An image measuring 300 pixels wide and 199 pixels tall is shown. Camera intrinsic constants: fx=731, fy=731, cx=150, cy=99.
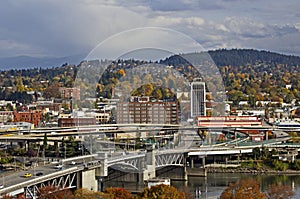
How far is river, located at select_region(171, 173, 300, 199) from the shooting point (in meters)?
11.4

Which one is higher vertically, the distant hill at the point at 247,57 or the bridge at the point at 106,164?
the distant hill at the point at 247,57

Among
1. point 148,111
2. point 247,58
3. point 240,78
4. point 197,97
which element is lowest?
point 148,111

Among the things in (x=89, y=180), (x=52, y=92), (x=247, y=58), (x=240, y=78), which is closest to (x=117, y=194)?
(x=89, y=180)

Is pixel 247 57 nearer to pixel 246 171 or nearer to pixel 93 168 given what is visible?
pixel 246 171

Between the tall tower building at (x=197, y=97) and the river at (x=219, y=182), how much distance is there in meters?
1.37

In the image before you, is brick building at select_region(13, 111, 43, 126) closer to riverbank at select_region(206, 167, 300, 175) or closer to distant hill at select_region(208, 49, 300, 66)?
riverbank at select_region(206, 167, 300, 175)

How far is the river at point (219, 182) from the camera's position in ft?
37.5

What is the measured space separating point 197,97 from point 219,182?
1.93 m

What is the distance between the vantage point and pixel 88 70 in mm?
14734

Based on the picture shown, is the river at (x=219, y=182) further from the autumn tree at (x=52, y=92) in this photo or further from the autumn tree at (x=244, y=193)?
the autumn tree at (x=52, y=92)

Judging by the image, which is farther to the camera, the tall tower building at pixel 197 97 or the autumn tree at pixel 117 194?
the tall tower building at pixel 197 97

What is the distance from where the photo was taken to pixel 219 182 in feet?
42.4

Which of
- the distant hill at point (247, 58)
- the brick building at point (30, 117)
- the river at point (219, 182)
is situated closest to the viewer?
the river at point (219, 182)

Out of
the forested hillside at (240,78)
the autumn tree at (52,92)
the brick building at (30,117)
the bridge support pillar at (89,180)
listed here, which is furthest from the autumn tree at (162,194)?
the autumn tree at (52,92)
